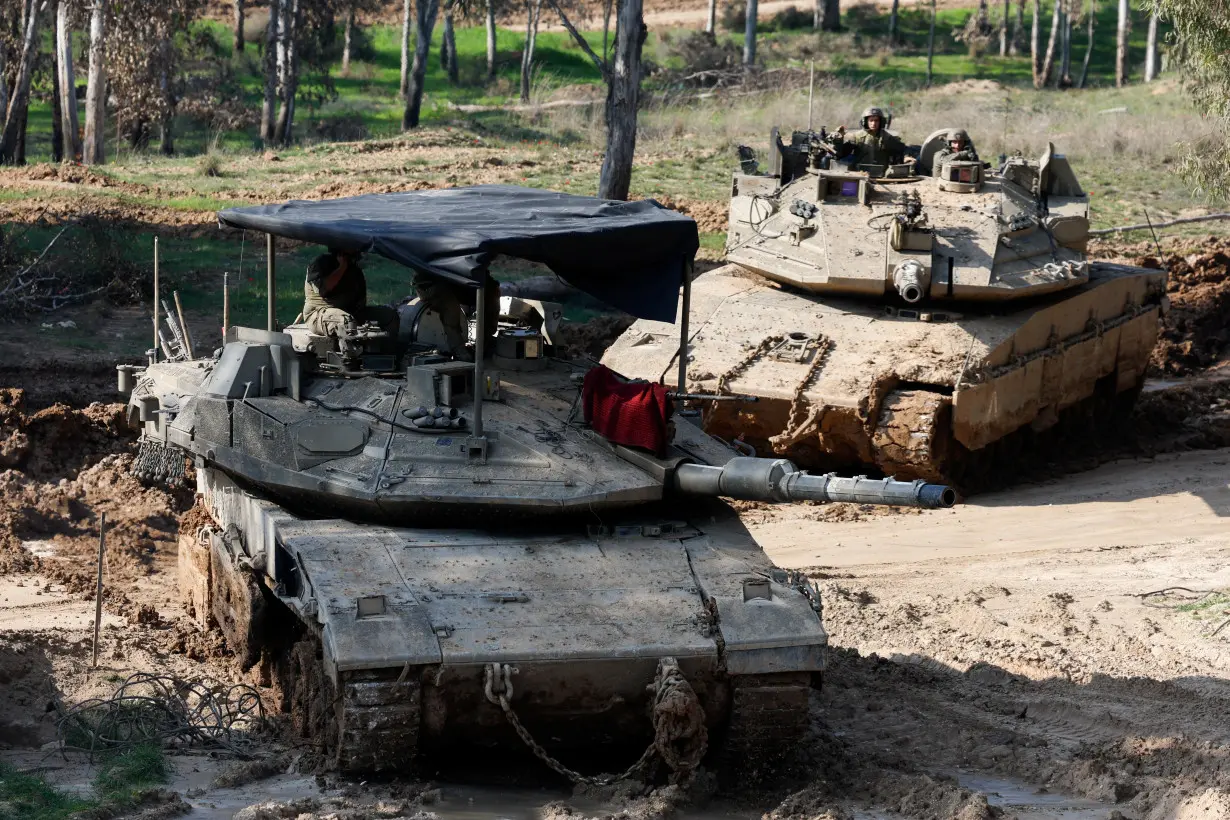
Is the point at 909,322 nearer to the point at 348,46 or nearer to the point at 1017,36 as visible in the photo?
the point at 348,46

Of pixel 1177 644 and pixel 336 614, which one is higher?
pixel 336 614

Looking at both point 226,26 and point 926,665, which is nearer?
point 926,665

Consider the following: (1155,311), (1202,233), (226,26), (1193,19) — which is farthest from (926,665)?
(226,26)

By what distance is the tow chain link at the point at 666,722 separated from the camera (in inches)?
303

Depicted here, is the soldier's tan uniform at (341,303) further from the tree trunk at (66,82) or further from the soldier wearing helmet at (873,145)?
the tree trunk at (66,82)

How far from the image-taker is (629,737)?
27.0 feet

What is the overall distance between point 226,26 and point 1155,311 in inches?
1549

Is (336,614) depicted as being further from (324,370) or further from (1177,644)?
(1177,644)

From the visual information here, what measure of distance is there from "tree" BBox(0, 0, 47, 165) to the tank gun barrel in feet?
73.2

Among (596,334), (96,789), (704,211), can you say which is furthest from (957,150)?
(96,789)

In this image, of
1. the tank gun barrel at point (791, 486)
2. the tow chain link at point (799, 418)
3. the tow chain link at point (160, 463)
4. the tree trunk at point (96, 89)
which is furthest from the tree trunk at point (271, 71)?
the tank gun barrel at point (791, 486)

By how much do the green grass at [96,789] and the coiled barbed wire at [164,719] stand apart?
0.28 meters

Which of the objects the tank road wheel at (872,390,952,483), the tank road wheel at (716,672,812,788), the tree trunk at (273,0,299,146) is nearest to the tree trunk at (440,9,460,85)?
the tree trunk at (273,0,299,146)

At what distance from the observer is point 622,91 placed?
74.3 ft
